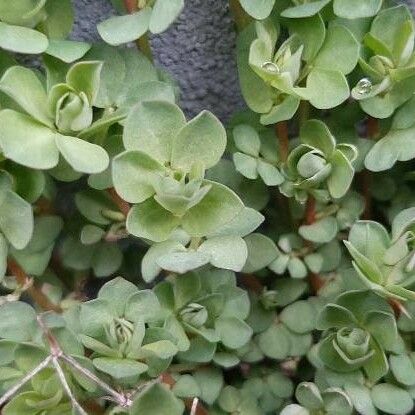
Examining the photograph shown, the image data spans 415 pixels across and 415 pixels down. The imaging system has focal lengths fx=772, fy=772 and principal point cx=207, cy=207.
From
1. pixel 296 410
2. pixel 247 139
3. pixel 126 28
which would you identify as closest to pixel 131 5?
pixel 126 28

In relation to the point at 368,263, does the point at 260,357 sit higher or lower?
lower

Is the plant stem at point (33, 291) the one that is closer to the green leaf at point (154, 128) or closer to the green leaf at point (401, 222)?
the green leaf at point (154, 128)

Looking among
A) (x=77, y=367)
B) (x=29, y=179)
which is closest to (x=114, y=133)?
(x=29, y=179)

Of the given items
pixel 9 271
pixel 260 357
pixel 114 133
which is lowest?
pixel 260 357

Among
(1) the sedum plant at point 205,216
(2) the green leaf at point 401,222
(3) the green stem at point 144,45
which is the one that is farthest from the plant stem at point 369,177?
(3) the green stem at point 144,45

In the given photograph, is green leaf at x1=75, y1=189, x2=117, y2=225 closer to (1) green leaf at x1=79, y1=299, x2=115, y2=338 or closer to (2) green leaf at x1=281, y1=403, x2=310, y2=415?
(1) green leaf at x1=79, y1=299, x2=115, y2=338

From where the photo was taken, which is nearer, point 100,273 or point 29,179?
point 29,179

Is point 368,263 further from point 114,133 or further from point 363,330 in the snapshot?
point 114,133
